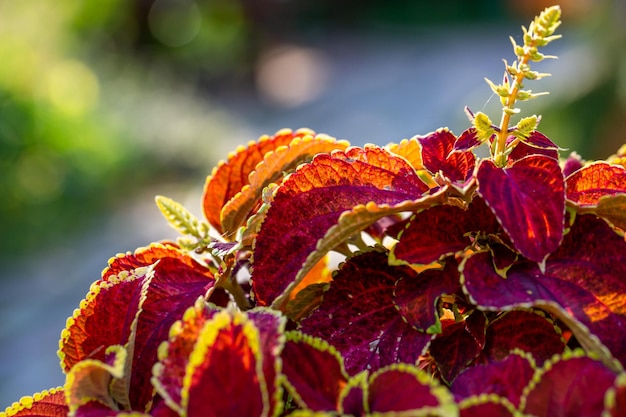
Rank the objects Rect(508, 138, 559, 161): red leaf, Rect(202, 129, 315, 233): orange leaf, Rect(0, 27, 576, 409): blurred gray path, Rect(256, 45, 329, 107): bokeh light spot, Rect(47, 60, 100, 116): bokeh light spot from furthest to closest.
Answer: Rect(256, 45, 329, 107): bokeh light spot → Rect(47, 60, 100, 116): bokeh light spot → Rect(0, 27, 576, 409): blurred gray path → Rect(202, 129, 315, 233): orange leaf → Rect(508, 138, 559, 161): red leaf

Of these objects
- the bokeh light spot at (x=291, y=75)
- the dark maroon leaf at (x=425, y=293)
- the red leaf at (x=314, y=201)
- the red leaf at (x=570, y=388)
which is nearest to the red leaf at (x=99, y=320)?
the red leaf at (x=314, y=201)

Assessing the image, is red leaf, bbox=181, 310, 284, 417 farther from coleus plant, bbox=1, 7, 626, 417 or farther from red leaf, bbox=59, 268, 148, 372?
red leaf, bbox=59, 268, 148, 372

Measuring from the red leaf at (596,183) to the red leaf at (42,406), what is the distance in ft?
1.54

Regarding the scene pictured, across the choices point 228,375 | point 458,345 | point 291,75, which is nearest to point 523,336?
point 458,345

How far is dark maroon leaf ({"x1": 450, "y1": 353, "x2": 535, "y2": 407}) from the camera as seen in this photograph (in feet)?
1.81

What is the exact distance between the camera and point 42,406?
0.65m

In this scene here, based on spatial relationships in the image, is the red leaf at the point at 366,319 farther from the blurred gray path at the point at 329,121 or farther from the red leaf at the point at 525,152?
the blurred gray path at the point at 329,121

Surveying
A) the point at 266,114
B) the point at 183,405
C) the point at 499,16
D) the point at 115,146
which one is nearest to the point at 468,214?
the point at 183,405

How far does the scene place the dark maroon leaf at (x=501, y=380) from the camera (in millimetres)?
552

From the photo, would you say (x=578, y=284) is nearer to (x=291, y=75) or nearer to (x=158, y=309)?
(x=158, y=309)

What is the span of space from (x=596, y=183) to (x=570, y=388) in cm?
22

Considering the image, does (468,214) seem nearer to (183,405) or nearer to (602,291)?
(602,291)

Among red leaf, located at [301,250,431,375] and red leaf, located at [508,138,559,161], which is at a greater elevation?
red leaf, located at [508,138,559,161]

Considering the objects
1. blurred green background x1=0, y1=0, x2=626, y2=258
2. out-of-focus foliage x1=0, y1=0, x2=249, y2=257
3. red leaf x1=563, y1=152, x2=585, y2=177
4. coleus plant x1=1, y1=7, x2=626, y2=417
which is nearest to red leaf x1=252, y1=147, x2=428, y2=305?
coleus plant x1=1, y1=7, x2=626, y2=417
